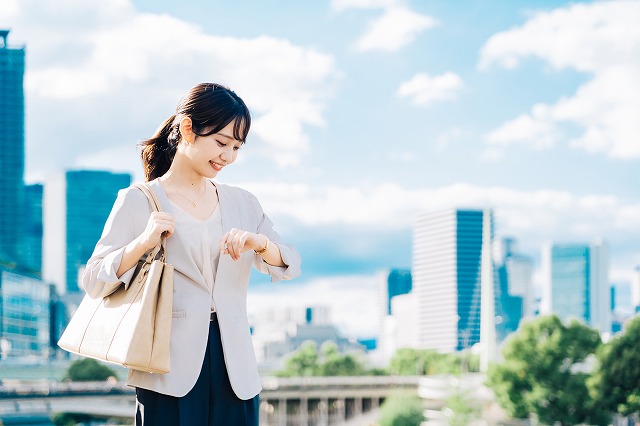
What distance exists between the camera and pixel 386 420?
62250 mm

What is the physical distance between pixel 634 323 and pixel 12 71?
448 ft

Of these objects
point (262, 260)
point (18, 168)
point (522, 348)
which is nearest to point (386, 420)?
point (522, 348)

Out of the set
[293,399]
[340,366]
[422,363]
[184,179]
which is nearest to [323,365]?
[340,366]

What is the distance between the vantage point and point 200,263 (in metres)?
3.22

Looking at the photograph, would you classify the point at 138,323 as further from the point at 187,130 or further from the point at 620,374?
the point at 620,374

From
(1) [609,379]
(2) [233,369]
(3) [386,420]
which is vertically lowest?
(3) [386,420]

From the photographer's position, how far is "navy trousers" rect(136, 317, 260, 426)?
3156 mm

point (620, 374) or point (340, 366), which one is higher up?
point (620, 374)

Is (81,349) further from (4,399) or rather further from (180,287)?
(4,399)

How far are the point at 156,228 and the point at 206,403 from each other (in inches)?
22.6

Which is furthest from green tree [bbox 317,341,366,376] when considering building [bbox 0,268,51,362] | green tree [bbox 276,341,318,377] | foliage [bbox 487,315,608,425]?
foliage [bbox 487,315,608,425]

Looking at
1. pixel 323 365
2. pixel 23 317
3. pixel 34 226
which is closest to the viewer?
pixel 323 365

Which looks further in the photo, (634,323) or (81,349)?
(634,323)

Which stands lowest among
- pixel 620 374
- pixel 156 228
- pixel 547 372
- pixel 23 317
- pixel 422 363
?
pixel 422 363
